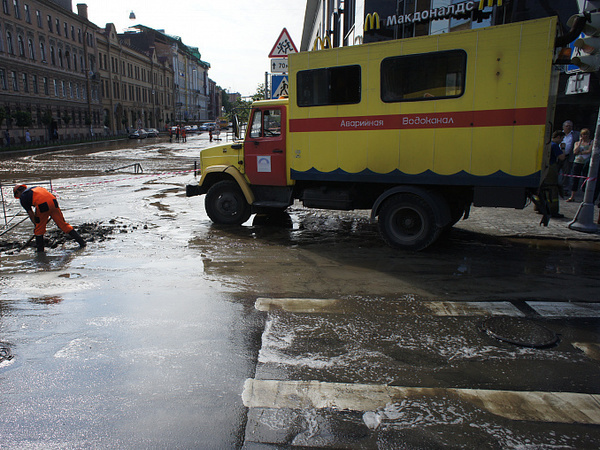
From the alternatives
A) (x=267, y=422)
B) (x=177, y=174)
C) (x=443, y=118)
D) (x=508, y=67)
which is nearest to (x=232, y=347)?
(x=267, y=422)

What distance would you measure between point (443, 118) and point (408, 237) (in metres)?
2.11

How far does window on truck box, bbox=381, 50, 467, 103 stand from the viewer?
278 inches

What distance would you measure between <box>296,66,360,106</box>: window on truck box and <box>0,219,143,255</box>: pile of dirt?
15.4 ft

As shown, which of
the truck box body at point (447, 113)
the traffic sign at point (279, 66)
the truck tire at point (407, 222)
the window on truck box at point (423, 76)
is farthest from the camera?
the traffic sign at point (279, 66)

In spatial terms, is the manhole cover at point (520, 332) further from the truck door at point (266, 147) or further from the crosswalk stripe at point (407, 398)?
the truck door at point (266, 147)

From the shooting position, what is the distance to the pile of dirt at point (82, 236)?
26.8 feet

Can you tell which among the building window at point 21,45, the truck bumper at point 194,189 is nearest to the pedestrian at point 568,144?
the truck bumper at point 194,189

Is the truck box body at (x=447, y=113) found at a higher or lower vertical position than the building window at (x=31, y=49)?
lower

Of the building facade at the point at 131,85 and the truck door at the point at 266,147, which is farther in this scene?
the building facade at the point at 131,85

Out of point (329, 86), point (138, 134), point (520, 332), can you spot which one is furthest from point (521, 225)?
point (138, 134)

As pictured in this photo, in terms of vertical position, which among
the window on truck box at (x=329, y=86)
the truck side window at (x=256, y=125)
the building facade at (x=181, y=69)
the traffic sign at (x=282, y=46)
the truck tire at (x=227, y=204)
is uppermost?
the building facade at (x=181, y=69)

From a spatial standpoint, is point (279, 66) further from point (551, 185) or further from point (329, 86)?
point (551, 185)

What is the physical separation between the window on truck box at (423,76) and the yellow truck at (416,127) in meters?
0.02

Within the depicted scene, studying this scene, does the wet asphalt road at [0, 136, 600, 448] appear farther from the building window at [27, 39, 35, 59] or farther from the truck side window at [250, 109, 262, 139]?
the building window at [27, 39, 35, 59]
